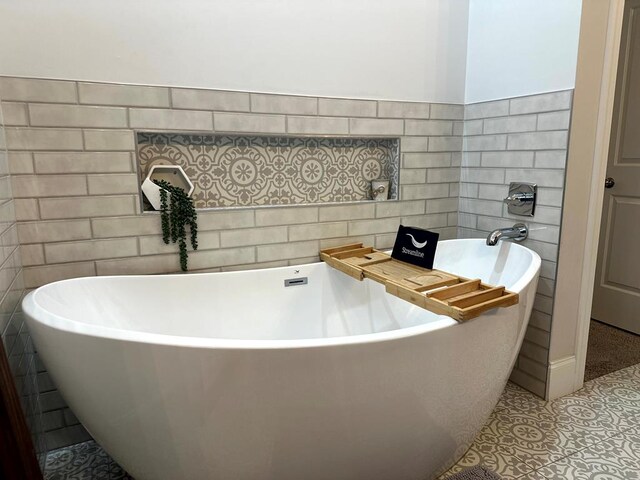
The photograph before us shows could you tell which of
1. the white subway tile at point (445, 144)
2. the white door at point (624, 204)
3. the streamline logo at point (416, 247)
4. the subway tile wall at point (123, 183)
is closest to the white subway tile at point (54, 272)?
the subway tile wall at point (123, 183)

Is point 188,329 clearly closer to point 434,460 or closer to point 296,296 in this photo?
point 296,296

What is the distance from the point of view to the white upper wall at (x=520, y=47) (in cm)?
184

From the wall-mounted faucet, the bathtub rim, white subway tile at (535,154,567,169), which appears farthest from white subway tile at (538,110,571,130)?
the bathtub rim

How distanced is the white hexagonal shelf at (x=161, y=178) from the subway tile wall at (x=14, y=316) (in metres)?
0.46

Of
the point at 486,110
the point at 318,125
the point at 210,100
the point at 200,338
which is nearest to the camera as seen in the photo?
the point at 200,338

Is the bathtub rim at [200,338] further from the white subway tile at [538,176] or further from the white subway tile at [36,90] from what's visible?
the white subway tile at [538,176]

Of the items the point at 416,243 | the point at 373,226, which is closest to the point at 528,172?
the point at 416,243

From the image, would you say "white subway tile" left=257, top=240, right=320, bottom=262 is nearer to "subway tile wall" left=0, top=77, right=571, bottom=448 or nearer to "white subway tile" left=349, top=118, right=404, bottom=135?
"subway tile wall" left=0, top=77, right=571, bottom=448

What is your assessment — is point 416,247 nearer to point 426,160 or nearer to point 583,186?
point 426,160

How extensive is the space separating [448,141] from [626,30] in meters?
1.37

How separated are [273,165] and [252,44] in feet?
1.73

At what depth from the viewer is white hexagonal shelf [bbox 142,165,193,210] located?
5.79ft

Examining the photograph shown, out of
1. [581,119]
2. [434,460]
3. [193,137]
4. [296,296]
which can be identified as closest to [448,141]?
[581,119]

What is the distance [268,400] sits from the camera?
43.9 inches
